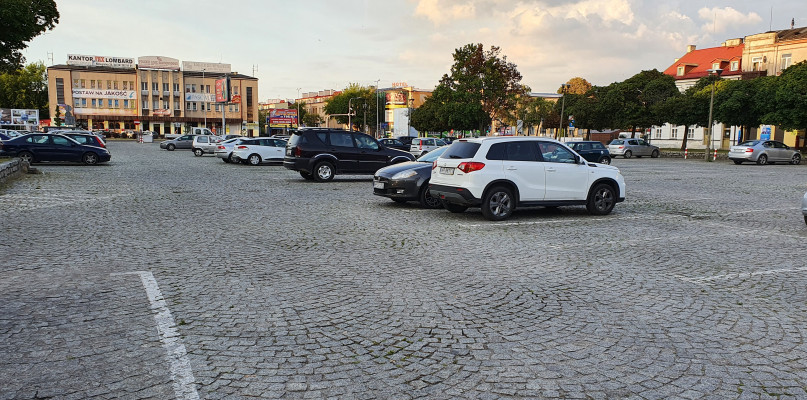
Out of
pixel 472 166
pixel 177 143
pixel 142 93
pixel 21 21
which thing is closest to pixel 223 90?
pixel 177 143

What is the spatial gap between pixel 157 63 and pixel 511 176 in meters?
106

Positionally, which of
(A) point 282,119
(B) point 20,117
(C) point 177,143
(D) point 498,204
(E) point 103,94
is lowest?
(D) point 498,204

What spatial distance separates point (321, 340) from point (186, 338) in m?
1.04

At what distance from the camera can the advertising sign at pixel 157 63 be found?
101681 millimetres

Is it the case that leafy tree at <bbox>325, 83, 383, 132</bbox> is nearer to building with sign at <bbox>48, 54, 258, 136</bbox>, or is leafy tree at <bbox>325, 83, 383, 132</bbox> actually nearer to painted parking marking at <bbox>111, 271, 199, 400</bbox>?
building with sign at <bbox>48, 54, 258, 136</bbox>

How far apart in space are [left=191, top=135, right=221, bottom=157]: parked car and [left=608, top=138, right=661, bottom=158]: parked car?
3039 centimetres

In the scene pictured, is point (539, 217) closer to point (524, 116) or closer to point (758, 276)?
point (758, 276)

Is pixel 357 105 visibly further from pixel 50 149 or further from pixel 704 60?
pixel 50 149

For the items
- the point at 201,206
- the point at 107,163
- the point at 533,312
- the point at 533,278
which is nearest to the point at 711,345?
the point at 533,312

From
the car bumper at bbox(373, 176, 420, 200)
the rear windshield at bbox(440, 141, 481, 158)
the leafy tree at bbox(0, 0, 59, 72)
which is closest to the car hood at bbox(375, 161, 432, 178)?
the car bumper at bbox(373, 176, 420, 200)

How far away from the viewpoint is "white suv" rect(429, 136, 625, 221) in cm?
1043

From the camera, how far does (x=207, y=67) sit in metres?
109

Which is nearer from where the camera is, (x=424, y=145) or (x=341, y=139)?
(x=341, y=139)

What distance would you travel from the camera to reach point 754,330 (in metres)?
4.68
